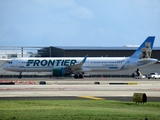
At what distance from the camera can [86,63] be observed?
6881cm

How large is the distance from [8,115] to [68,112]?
2.82m

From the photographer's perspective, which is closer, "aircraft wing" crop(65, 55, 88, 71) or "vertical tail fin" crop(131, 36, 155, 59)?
"aircraft wing" crop(65, 55, 88, 71)

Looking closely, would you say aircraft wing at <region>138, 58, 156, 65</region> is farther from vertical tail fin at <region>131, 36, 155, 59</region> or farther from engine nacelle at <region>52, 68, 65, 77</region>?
engine nacelle at <region>52, 68, 65, 77</region>

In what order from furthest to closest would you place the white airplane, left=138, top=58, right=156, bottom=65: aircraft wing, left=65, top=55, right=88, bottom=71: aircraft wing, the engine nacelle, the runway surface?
the white airplane
left=138, top=58, right=156, bottom=65: aircraft wing
left=65, top=55, right=88, bottom=71: aircraft wing
the engine nacelle
the runway surface

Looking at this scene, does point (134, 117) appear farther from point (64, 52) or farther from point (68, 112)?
point (64, 52)

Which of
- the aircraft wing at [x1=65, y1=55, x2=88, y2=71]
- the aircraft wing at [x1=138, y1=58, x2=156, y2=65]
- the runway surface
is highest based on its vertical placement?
the aircraft wing at [x1=138, y1=58, x2=156, y2=65]

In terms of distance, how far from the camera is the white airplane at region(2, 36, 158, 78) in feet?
222

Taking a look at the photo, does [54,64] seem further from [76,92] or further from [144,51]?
[76,92]

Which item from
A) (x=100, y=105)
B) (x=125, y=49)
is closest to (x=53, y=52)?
(x=125, y=49)

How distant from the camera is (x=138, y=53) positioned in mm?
68688

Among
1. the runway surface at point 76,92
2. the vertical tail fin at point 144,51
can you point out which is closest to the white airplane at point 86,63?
the vertical tail fin at point 144,51

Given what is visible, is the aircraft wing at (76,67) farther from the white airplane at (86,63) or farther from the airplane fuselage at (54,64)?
the airplane fuselage at (54,64)

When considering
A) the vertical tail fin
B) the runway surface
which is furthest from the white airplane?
the runway surface

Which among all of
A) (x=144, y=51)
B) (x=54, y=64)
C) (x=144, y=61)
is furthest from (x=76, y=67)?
(x=144, y=51)
